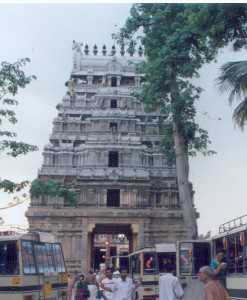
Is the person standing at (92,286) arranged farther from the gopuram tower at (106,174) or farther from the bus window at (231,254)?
the gopuram tower at (106,174)

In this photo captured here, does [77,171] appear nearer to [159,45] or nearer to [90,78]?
[90,78]

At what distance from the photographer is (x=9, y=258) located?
1544 cm

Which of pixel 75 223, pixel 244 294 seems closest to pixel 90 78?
pixel 75 223

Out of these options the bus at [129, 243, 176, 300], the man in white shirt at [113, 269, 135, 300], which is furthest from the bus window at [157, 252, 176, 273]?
the man in white shirt at [113, 269, 135, 300]

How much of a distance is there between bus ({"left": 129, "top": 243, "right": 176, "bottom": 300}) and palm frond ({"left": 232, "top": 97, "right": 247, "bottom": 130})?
34.5 ft

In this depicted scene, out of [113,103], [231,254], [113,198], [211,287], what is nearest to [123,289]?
[231,254]

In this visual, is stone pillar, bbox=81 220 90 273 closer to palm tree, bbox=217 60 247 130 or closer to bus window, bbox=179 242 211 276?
bus window, bbox=179 242 211 276

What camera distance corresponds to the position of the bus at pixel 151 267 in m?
25.5

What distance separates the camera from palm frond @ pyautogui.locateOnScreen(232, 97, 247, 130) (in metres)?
16.5

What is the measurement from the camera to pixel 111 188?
160ft

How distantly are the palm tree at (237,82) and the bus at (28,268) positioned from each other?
21.9 ft

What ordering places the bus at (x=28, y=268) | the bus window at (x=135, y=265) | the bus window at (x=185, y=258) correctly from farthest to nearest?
the bus window at (x=135, y=265)
the bus window at (x=185, y=258)
the bus at (x=28, y=268)

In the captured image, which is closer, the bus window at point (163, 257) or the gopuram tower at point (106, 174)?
the bus window at point (163, 257)

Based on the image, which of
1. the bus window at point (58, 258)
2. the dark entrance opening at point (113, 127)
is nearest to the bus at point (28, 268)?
the bus window at point (58, 258)
